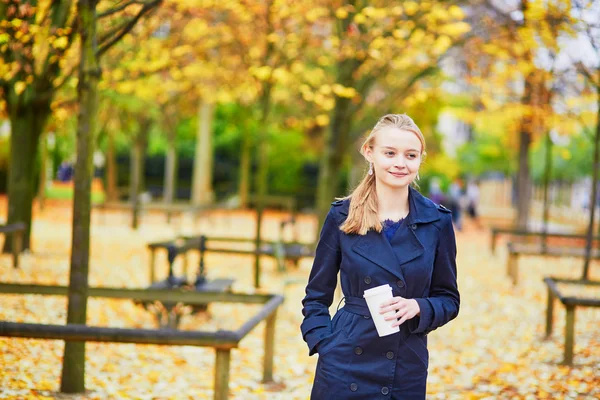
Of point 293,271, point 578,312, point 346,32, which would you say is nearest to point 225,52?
point 293,271

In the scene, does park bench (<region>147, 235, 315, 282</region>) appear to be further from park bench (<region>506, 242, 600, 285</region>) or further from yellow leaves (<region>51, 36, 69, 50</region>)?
park bench (<region>506, 242, 600, 285</region>)

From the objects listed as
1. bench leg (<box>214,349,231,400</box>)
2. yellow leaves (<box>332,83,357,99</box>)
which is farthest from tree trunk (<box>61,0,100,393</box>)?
yellow leaves (<box>332,83,357,99</box>)

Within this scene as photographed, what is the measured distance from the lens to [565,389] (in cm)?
641

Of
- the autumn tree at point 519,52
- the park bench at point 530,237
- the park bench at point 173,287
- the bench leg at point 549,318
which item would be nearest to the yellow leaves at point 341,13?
the autumn tree at point 519,52

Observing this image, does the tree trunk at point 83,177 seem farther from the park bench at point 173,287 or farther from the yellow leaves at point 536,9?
the yellow leaves at point 536,9

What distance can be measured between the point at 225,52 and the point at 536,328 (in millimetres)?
11488

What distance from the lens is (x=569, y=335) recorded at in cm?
746

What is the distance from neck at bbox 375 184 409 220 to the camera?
3.02 metres

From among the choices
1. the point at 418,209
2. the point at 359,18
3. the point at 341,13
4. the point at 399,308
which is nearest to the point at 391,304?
the point at 399,308

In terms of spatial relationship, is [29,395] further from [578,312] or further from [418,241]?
[578,312]

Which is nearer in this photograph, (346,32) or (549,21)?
(549,21)

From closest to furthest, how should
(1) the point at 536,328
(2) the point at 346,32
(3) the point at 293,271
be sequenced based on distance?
1. (1) the point at 536,328
2. (2) the point at 346,32
3. (3) the point at 293,271

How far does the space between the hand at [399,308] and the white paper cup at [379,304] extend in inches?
0.5

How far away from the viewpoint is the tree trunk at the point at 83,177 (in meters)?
5.41
